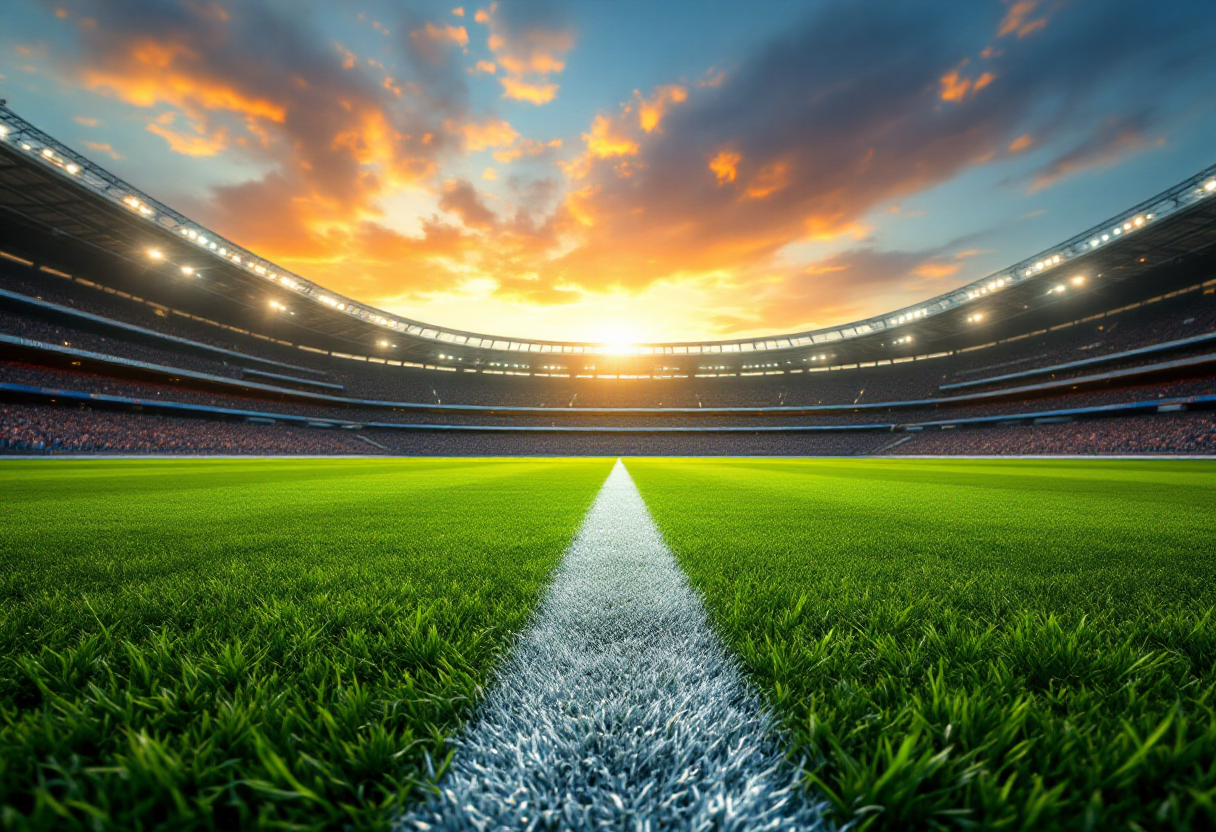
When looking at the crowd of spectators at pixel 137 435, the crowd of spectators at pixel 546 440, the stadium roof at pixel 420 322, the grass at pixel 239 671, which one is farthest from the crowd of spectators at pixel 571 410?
the grass at pixel 239 671

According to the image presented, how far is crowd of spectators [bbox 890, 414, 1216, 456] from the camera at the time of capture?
23.1 m

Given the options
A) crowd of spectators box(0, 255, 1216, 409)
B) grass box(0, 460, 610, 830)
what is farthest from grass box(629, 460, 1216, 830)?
crowd of spectators box(0, 255, 1216, 409)

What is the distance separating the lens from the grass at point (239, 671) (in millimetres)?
733

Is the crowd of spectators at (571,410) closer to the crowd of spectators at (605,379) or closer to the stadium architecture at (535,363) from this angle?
the stadium architecture at (535,363)

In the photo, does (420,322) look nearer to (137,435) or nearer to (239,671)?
(137,435)

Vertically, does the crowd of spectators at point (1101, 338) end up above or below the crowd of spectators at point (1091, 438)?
above

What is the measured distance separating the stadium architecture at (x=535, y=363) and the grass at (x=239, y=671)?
85.6ft

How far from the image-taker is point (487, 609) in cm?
180

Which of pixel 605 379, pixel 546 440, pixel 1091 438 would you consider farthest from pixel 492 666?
pixel 605 379

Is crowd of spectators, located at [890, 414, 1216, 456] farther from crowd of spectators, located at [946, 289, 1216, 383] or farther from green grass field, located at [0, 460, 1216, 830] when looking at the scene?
green grass field, located at [0, 460, 1216, 830]

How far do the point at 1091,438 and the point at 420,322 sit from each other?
49.1 m

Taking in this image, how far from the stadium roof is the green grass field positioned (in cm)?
2660

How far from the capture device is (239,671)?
118 cm

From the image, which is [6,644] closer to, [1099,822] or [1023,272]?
[1099,822]
